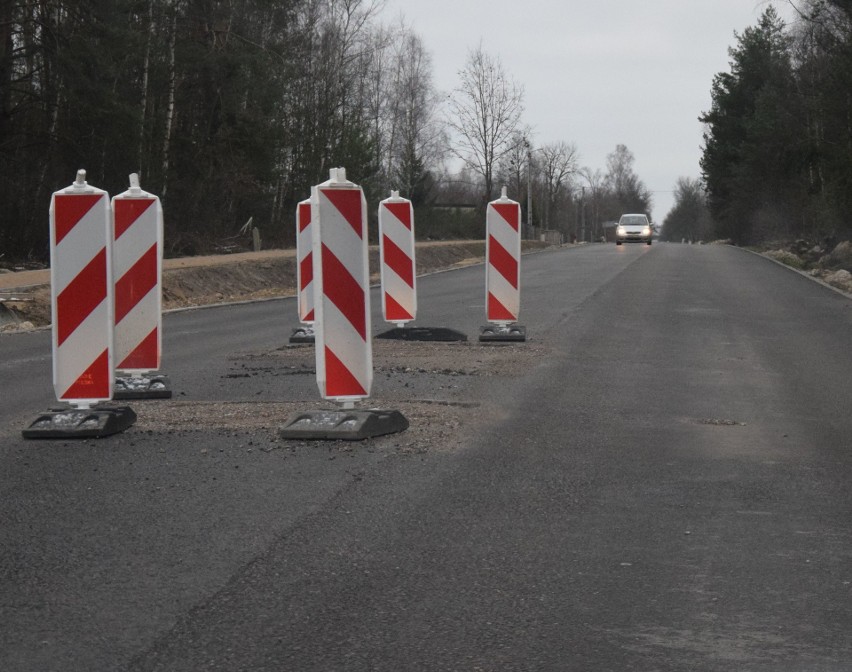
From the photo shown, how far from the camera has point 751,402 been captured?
9.76m

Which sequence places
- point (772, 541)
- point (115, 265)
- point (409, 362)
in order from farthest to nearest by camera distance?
point (409, 362)
point (115, 265)
point (772, 541)

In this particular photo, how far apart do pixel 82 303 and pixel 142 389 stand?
5.67 ft

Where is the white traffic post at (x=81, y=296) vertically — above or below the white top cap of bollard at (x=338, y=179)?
below

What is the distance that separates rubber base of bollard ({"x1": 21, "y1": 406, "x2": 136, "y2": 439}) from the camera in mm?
7852

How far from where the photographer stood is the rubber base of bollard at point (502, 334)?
1416 cm

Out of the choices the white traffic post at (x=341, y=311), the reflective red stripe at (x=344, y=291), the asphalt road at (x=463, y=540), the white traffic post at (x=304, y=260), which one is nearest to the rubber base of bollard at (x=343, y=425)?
the white traffic post at (x=341, y=311)

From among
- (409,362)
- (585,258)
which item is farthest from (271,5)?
(409,362)

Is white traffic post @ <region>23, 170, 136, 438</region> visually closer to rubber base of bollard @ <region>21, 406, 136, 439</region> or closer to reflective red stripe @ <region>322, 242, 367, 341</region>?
rubber base of bollard @ <region>21, 406, 136, 439</region>

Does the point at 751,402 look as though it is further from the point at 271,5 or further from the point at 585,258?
the point at 271,5

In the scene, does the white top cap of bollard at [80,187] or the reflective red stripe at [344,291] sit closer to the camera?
the reflective red stripe at [344,291]

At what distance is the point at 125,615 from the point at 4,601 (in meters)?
0.55

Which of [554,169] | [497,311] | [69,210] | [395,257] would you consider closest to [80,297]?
[69,210]

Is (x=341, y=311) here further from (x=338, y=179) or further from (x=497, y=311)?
(x=497, y=311)

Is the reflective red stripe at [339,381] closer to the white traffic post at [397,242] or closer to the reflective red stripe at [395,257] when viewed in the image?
the white traffic post at [397,242]
